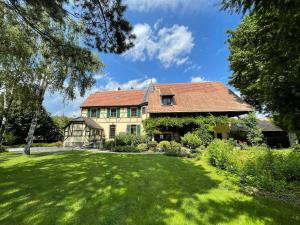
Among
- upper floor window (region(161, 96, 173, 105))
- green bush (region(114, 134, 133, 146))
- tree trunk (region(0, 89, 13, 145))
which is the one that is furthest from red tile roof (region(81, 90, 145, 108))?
tree trunk (region(0, 89, 13, 145))

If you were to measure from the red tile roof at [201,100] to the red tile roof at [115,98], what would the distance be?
13.8 ft

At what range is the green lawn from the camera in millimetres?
4203

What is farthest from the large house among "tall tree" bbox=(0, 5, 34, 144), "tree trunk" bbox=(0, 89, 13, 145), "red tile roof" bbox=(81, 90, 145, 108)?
"tall tree" bbox=(0, 5, 34, 144)

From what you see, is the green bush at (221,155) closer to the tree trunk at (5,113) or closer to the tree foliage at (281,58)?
the tree foliage at (281,58)

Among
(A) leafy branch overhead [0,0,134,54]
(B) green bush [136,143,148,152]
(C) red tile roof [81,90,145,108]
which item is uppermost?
(C) red tile roof [81,90,145,108]

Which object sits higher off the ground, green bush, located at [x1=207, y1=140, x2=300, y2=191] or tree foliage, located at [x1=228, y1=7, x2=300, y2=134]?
tree foliage, located at [x1=228, y1=7, x2=300, y2=134]

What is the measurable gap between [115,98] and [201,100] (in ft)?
43.7

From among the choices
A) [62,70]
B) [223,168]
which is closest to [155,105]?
[62,70]

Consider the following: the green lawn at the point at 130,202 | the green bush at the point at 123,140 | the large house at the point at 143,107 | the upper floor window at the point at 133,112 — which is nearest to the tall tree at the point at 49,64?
the green lawn at the point at 130,202

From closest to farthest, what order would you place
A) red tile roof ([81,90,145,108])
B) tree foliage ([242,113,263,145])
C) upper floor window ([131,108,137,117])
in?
tree foliage ([242,113,263,145]), upper floor window ([131,108,137,117]), red tile roof ([81,90,145,108])

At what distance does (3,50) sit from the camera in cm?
945

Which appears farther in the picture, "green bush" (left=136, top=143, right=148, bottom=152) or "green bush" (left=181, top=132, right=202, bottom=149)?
"green bush" (left=136, top=143, right=148, bottom=152)

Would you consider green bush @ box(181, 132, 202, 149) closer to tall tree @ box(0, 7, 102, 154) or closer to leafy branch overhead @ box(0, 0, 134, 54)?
tall tree @ box(0, 7, 102, 154)

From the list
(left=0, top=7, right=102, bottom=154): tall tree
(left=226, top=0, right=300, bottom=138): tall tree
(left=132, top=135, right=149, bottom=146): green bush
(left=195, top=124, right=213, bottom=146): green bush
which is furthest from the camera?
(left=132, top=135, right=149, bottom=146): green bush
